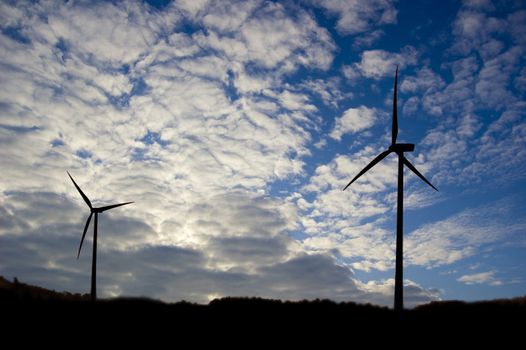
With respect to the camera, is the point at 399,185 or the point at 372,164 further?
the point at 372,164

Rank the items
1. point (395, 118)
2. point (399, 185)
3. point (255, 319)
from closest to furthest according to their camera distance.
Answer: point (255, 319), point (399, 185), point (395, 118)

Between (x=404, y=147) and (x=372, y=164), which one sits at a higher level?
(x=404, y=147)

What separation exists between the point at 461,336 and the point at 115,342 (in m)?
25.7

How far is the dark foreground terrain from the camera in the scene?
33750 mm

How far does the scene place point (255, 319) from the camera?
3928 centimetres

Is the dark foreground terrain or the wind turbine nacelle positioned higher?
the wind turbine nacelle

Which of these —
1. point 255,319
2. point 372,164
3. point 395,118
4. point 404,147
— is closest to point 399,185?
point 404,147

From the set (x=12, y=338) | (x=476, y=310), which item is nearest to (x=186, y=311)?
(x=12, y=338)

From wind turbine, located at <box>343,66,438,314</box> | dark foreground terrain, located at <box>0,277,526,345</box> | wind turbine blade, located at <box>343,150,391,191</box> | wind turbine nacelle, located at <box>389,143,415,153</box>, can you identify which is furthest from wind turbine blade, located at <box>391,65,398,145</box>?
dark foreground terrain, located at <box>0,277,526,345</box>

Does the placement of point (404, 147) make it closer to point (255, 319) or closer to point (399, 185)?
point (399, 185)

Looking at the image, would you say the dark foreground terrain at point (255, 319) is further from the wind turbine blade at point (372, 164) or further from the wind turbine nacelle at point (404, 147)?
the wind turbine nacelle at point (404, 147)

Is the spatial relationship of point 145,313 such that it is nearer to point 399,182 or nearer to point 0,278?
point 0,278

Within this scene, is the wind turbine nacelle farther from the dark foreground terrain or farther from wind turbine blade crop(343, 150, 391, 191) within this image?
the dark foreground terrain

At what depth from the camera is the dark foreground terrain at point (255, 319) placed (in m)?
33.8
